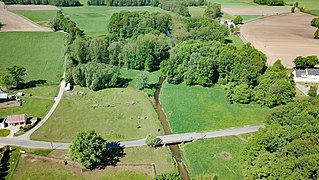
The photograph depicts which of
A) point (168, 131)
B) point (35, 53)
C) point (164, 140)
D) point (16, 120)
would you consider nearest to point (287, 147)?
point (164, 140)

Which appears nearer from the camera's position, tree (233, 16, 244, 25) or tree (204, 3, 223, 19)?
tree (233, 16, 244, 25)

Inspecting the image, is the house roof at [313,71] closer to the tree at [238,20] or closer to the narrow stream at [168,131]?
the narrow stream at [168,131]

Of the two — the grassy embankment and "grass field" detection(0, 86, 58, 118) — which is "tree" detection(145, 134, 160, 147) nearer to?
the grassy embankment

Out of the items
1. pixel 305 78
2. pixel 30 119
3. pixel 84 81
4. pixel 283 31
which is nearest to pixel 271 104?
pixel 305 78

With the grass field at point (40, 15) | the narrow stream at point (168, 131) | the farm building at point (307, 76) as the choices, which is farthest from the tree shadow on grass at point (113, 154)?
the grass field at point (40, 15)

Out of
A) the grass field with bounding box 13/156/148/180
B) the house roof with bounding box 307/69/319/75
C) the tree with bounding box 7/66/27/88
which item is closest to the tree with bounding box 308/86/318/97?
the house roof with bounding box 307/69/319/75

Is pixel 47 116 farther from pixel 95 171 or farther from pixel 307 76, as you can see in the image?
pixel 307 76
